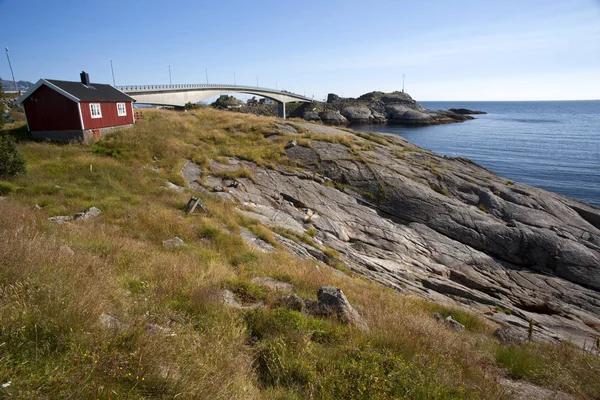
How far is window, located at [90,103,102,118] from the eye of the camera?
26889 mm

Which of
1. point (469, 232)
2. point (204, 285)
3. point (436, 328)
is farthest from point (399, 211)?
point (204, 285)

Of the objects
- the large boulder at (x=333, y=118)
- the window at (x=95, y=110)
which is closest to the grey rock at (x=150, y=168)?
the window at (x=95, y=110)

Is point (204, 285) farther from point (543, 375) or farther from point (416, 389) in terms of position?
point (543, 375)

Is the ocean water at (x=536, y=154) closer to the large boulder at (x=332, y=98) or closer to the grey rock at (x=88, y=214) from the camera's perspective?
the grey rock at (x=88, y=214)

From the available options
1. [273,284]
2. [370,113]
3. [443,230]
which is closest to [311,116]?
[370,113]

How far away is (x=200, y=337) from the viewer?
493cm

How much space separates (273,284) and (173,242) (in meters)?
4.15

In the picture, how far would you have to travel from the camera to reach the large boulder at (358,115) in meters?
110

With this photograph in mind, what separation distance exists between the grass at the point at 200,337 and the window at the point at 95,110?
65.5ft

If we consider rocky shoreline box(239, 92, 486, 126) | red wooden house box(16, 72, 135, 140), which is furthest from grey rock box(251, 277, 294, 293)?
rocky shoreline box(239, 92, 486, 126)

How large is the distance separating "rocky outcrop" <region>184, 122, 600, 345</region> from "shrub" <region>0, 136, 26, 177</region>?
872 cm

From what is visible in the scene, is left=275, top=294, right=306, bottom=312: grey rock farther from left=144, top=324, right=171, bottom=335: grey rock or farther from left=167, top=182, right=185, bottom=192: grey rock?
left=167, top=182, right=185, bottom=192: grey rock

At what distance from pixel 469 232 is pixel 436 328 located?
16.8 meters

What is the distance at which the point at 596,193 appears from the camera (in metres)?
Result: 35.0
